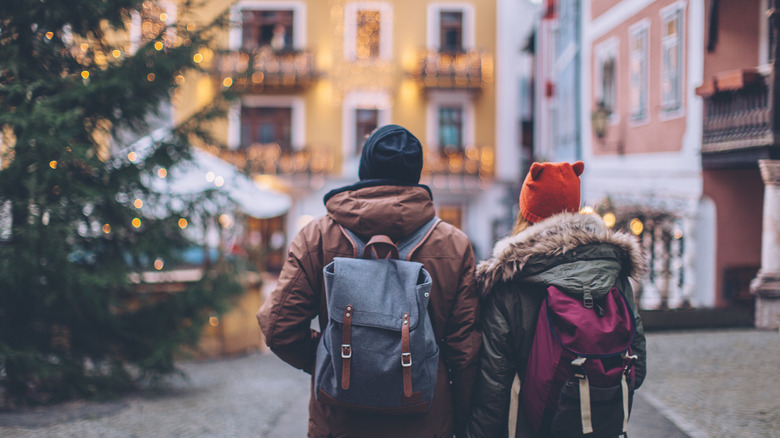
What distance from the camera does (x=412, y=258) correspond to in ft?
8.00

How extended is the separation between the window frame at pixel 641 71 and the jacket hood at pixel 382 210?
10695 millimetres

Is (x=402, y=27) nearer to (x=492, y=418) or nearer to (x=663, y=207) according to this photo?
(x=663, y=207)

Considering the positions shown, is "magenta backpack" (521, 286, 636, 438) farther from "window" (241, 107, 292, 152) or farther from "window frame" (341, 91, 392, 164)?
"window" (241, 107, 292, 152)

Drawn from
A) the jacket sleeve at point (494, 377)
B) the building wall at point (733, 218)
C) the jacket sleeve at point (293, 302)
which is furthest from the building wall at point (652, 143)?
the jacket sleeve at point (293, 302)

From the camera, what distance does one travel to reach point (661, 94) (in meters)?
11.4

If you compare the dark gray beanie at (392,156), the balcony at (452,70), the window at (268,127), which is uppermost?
the balcony at (452,70)

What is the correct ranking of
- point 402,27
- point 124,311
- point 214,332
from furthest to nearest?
point 402,27 < point 214,332 < point 124,311

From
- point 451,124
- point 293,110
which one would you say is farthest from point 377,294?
point 451,124

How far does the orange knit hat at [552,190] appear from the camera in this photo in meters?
2.68

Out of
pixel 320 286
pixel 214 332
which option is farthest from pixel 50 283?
pixel 320 286

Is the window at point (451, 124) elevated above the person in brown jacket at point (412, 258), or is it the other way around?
the window at point (451, 124)

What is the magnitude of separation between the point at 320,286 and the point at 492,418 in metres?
0.82

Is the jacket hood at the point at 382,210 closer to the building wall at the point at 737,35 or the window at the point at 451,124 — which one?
the building wall at the point at 737,35

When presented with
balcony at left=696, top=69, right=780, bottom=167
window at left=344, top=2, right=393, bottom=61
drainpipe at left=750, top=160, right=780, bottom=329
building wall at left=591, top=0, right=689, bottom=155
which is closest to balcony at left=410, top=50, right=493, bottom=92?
window at left=344, top=2, right=393, bottom=61
